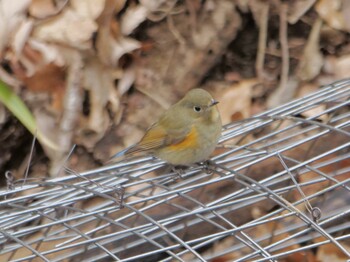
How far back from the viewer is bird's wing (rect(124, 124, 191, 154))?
3.55m

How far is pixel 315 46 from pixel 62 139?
1.53m

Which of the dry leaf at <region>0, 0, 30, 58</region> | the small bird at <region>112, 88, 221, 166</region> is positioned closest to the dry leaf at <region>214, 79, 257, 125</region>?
the small bird at <region>112, 88, 221, 166</region>

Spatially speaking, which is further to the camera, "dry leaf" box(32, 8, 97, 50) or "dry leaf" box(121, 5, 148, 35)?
"dry leaf" box(121, 5, 148, 35)

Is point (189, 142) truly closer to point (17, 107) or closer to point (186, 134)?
point (186, 134)

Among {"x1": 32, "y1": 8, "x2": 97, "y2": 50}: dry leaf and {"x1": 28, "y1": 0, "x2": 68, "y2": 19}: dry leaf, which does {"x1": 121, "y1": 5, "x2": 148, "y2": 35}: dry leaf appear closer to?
{"x1": 32, "y1": 8, "x2": 97, "y2": 50}: dry leaf

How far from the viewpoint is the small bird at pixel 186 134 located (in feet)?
11.3

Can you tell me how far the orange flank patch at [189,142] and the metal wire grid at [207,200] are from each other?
12 centimetres

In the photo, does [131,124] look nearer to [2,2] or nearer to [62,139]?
[62,139]

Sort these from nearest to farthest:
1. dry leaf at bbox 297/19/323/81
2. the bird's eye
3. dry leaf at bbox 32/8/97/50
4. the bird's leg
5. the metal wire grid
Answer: the metal wire grid → the bird's leg → the bird's eye → dry leaf at bbox 32/8/97/50 → dry leaf at bbox 297/19/323/81

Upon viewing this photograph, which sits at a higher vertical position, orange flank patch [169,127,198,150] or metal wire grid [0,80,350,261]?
orange flank patch [169,127,198,150]

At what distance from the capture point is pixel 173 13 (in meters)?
4.68

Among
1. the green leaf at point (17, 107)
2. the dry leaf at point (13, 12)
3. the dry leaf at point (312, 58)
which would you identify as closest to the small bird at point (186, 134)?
the green leaf at point (17, 107)

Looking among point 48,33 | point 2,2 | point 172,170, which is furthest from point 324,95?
point 2,2

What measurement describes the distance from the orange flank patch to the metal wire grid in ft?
0.40
